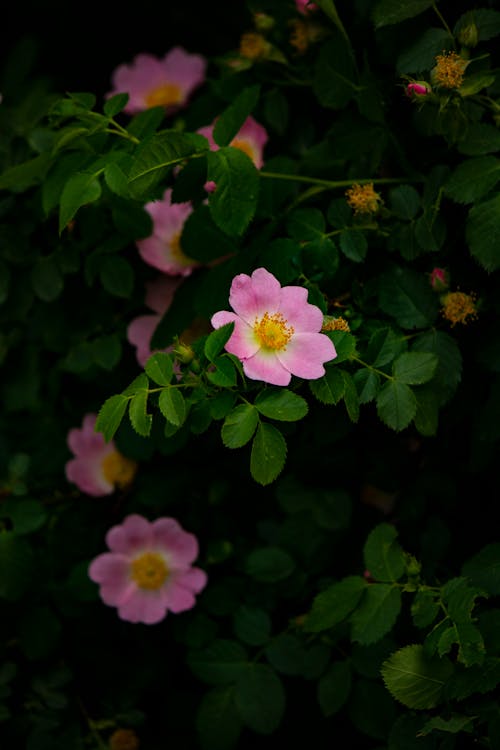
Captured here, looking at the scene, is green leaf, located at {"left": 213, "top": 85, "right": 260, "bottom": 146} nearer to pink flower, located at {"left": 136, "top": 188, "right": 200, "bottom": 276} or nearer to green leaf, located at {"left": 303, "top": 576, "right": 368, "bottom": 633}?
pink flower, located at {"left": 136, "top": 188, "right": 200, "bottom": 276}

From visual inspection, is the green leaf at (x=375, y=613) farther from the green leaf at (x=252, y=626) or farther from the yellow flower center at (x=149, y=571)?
the yellow flower center at (x=149, y=571)

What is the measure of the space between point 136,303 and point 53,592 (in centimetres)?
52

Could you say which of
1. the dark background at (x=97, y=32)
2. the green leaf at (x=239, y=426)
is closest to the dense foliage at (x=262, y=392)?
the green leaf at (x=239, y=426)

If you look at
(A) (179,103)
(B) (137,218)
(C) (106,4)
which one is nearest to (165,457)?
(B) (137,218)

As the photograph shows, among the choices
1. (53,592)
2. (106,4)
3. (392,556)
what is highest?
(106,4)

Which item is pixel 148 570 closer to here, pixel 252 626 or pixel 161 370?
pixel 252 626

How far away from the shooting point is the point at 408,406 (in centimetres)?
111

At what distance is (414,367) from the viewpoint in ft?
3.76

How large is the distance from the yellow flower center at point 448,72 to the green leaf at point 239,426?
488 mm

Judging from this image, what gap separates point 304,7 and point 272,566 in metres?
0.91

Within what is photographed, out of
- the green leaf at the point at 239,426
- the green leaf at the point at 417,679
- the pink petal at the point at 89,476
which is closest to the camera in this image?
the green leaf at the point at 239,426

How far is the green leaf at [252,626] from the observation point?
58.1 inches

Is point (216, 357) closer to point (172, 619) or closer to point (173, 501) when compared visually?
point (173, 501)

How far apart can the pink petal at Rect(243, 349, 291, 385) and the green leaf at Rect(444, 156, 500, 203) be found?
353 mm
